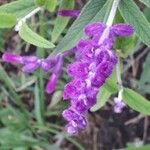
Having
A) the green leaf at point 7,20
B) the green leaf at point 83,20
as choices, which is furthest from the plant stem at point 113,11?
the green leaf at point 7,20

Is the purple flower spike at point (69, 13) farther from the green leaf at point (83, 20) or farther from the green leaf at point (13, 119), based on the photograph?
the green leaf at point (13, 119)

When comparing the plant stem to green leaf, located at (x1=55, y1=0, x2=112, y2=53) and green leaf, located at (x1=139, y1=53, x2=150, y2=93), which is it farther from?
green leaf, located at (x1=139, y1=53, x2=150, y2=93)

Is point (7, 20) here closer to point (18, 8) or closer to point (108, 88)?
point (18, 8)

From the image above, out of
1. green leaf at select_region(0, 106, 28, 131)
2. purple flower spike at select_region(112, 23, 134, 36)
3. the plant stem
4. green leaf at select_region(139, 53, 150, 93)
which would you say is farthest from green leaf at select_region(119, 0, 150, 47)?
green leaf at select_region(0, 106, 28, 131)

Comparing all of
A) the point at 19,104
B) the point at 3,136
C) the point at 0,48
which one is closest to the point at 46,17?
the point at 0,48

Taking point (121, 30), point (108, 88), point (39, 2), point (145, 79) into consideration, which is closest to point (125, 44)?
point (108, 88)

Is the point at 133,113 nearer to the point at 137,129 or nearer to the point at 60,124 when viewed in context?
the point at 137,129
